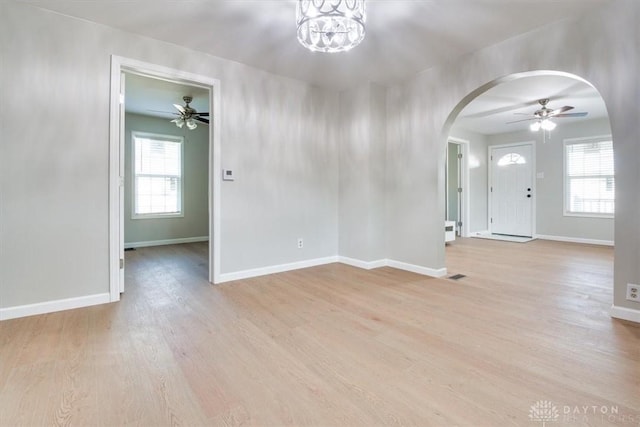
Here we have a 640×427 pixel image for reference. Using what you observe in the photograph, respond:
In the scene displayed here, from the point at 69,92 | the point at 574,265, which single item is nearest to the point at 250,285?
the point at 69,92

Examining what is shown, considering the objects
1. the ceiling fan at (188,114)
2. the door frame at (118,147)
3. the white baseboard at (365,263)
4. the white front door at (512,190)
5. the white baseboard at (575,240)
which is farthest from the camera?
the white front door at (512,190)

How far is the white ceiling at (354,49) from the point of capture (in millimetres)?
2367

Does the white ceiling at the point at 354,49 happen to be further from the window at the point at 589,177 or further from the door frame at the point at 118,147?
the window at the point at 589,177

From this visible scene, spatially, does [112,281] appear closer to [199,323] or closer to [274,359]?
[199,323]

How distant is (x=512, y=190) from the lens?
711cm

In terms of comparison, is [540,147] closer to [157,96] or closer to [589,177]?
[589,177]

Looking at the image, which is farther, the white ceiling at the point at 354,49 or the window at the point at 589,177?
the window at the point at 589,177

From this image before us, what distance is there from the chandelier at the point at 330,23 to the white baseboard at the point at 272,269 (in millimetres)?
2409

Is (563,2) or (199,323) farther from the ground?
(563,2)

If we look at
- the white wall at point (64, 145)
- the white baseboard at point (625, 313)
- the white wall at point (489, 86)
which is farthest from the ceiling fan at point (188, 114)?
the white baseboard at point (625, 313)

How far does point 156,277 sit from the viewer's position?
3629 millimetres

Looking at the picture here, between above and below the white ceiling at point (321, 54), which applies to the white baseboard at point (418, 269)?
below

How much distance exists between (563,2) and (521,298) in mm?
2429

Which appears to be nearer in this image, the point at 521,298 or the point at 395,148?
the point at 521,298
